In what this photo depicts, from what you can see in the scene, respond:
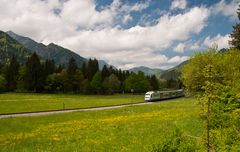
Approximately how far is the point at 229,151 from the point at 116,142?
14760mm

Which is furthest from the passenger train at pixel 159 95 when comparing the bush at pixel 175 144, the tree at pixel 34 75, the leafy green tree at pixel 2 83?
the bush at pixel 175 144

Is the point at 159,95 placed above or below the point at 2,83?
below

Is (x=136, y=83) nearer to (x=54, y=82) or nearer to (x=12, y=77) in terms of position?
(x=54, y=82)

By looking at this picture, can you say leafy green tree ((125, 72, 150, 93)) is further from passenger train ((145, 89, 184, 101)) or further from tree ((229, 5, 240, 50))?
tree ((229, 5, 240, 50))

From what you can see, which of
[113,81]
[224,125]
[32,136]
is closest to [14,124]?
[32,136]

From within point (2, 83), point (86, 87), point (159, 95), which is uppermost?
point (2, 83)

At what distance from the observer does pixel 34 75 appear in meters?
139

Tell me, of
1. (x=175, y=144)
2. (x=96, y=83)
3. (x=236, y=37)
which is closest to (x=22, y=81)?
(x=96, y=83)

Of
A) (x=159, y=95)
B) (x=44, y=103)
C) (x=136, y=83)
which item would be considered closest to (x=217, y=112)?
(x=44, y=103)

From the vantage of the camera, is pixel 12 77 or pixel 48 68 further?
pixel 48 68

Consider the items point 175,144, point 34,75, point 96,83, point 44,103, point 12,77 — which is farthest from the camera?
point 12,77

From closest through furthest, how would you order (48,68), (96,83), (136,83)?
(96,83) < (48,68) < (136,83)

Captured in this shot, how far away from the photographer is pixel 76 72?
5812 inches

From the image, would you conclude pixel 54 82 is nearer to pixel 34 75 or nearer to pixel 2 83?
pixel 34 75
